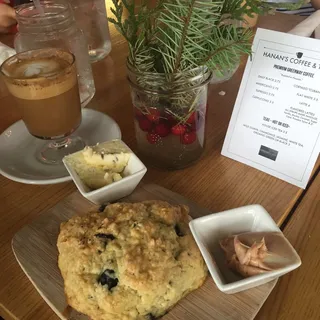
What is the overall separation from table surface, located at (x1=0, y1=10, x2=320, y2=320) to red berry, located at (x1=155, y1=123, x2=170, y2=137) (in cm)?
10

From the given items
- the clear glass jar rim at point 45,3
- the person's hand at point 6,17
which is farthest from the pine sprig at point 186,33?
the person's hand at point 6,17

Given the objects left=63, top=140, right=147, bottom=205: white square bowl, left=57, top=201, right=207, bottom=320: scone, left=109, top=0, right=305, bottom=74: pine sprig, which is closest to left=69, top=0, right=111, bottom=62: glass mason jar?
left=109, top=0, right=305, bottom=74: pine sprig

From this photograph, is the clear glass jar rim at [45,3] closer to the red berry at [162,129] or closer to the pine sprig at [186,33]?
the pine sprig at [186,33]

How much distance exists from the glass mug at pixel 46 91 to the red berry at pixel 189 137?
0.26 meters

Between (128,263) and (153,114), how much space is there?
300 mm

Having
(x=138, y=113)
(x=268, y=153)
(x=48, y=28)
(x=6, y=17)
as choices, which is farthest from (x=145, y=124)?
(x=6, y=17)

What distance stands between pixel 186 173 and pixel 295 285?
0.30 metres

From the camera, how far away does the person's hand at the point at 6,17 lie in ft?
4.47

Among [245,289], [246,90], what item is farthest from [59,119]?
[245,289]

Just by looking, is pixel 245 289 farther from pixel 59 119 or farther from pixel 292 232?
pixel 59 119

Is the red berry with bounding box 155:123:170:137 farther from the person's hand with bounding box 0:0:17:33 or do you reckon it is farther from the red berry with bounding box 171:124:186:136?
the person's hand with bounding box 0:0:17:33

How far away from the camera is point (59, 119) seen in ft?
2.60

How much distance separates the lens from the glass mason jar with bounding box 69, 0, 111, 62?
1143 millimetres

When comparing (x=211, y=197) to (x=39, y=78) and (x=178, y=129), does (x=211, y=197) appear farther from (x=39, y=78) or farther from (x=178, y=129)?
(x=39, y=78)
